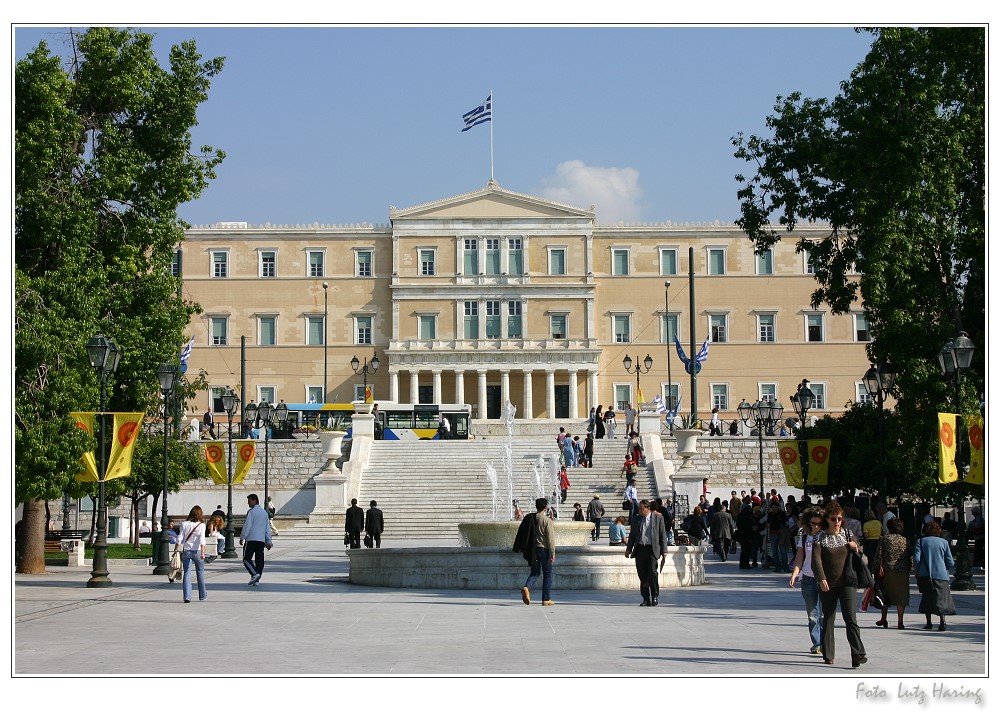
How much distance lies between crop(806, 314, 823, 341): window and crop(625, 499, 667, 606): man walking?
55.2 metres

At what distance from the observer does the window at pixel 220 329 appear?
70188mm

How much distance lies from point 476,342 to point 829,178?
148ft

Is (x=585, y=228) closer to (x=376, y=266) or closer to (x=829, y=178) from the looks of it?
(x=376, y=266)

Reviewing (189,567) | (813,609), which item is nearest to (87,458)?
(189,567)

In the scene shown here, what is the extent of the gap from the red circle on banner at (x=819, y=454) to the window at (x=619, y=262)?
143 feet

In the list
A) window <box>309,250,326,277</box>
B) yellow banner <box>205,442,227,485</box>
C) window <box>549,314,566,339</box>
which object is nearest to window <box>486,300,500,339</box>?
window <box>549,314,566,339</box>

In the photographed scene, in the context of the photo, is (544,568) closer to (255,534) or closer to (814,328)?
(255,534)

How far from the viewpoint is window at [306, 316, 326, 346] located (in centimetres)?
7019

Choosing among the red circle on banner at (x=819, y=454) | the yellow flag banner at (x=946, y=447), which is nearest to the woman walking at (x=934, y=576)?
the yellow flag banner at (x=946, y=447)

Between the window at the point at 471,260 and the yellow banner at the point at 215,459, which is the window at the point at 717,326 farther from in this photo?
the yellow banner at the point at 215,459

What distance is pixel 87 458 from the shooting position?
21.1m

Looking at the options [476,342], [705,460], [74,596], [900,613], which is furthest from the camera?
[476,342]

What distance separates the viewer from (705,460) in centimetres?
4800
